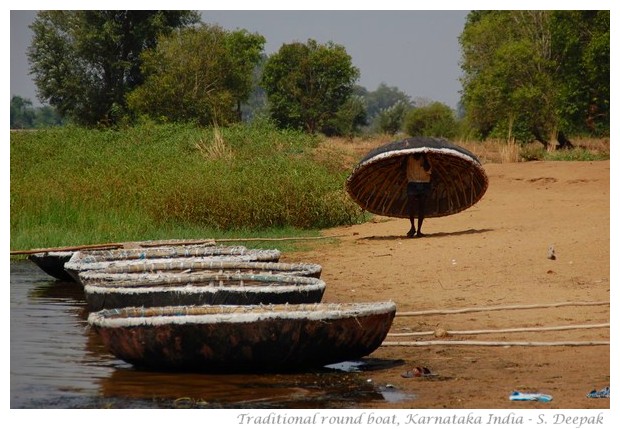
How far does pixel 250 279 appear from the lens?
9.81 metres

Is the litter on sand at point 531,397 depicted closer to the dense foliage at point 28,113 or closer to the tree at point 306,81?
the tree at point 306,81

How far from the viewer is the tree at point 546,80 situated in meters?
26.5

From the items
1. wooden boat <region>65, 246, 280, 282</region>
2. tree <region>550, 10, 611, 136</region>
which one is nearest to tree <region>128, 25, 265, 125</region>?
A: tree <region>550, 10, 611, 136</region>

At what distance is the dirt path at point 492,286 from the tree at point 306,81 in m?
22.1

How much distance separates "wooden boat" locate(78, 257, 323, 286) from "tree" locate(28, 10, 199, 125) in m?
24.1

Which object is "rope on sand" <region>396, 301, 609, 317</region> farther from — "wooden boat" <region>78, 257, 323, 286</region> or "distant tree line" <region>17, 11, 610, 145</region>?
"distant tree line" <region>17, 11, 610, 145</region>

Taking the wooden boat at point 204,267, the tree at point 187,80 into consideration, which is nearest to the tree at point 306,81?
the tree at point 187,80

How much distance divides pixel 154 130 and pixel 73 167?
6.60 meters

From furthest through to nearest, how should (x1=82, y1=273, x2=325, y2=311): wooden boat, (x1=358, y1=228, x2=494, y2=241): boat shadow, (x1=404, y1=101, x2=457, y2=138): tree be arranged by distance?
(x1=404, y1=101, x2=457, y2=138): tree
(x1=358, y1=228, x2=494, y2=241): boat shadow
(x1=82, y1=273, x2=325, y2=311): wooden boat

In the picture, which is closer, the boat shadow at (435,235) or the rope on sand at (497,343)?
the rope on sand at (497,343)

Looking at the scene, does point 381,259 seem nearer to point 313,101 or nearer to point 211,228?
point 211,228

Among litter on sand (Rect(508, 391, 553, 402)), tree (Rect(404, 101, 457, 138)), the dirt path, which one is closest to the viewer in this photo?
litter on sand (Rect(508, 391, 553, 402))

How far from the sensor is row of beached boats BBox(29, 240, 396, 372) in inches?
274

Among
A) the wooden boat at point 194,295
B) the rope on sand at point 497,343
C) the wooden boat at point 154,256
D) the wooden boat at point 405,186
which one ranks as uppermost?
the wooden boat at point 405,186
